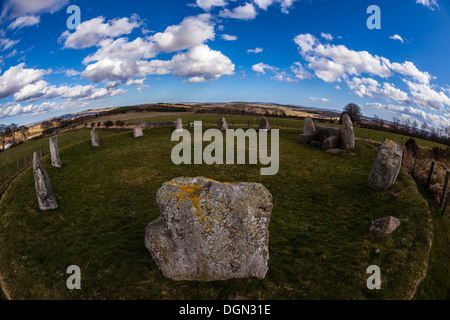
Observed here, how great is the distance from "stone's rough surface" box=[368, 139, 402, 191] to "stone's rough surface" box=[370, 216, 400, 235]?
5202mm

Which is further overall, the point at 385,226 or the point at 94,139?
the point at 94,139

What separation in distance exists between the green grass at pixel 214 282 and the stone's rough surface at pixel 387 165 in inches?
23.4

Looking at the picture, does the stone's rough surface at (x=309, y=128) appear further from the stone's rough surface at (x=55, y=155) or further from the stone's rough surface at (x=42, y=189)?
the stone's rough surface at (x=55, y=155)

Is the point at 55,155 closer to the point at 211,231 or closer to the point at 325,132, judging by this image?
the point at 211,231

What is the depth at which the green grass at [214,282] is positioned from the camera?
25.1 feet

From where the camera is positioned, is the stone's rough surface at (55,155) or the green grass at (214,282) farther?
the stone's rough surface at (55,155)

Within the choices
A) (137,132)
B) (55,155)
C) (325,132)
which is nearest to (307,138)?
(325,132)

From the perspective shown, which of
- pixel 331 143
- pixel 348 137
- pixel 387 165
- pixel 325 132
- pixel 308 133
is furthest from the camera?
pixel 308 133

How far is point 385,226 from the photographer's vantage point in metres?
10.0

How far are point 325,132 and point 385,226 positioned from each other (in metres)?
18.4

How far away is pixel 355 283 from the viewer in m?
7.71

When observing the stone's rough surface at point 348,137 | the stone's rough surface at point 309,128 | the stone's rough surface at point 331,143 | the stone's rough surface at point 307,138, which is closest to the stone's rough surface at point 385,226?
the stone's rough surface at point 348,137
